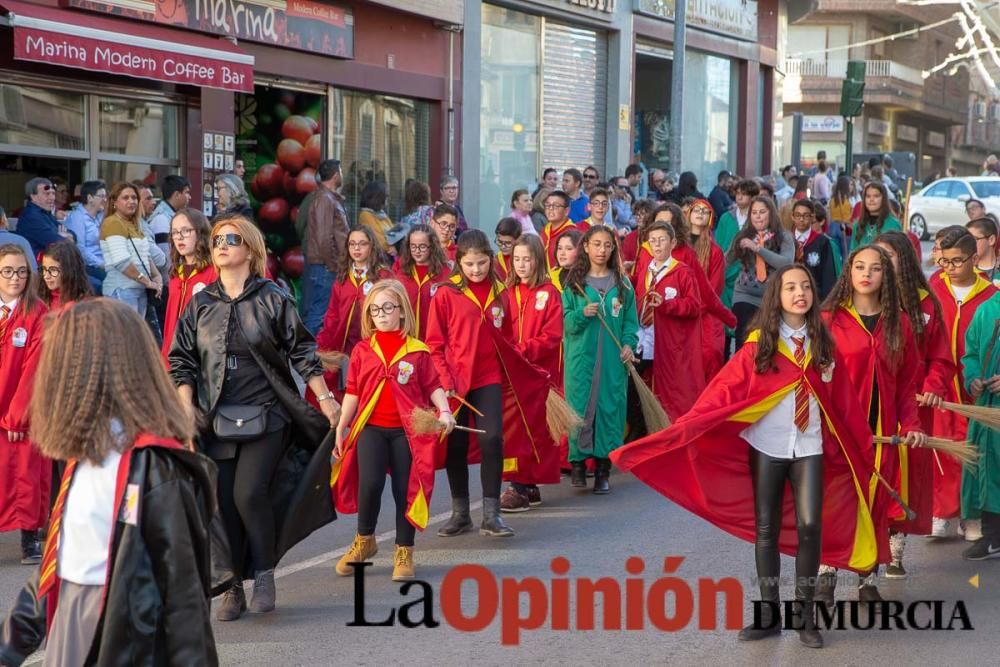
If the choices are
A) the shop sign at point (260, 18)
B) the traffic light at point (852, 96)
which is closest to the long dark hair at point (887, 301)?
the shop sign at point (260, 18)

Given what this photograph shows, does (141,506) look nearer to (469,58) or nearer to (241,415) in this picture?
(241,415)

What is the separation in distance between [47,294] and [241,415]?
226 cm

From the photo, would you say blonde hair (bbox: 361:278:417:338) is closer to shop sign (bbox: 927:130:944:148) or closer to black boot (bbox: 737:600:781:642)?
black boot (bbox: 737:600:781:642)

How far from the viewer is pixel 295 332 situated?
6.32 m

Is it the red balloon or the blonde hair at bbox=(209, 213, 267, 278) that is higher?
the blonde hair at bbox=(209, 213, 267, 278)

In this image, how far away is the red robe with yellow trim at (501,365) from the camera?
8164mm

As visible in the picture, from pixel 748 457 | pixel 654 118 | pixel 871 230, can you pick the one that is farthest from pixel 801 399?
pixel 654 118

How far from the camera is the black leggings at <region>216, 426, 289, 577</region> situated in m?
6.30

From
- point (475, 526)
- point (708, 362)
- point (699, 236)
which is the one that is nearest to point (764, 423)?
point (475, 526)

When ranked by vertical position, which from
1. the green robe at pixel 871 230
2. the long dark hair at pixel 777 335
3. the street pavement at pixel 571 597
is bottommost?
the street pavement at pixel 571 597

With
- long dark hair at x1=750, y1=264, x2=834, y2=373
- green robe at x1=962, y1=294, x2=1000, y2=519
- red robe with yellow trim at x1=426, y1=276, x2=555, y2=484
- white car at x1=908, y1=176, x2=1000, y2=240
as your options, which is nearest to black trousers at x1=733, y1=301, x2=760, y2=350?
red robe with yellow trim at x1=426, y1=276, x2=555, y2=484

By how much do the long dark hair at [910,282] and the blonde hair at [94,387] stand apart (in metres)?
4.34

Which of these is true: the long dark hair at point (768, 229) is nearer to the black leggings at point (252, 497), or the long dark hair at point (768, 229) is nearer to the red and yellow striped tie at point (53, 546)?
the black leggings at point (252, 497)

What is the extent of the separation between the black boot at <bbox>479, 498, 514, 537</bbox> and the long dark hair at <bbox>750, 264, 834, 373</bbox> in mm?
2572
